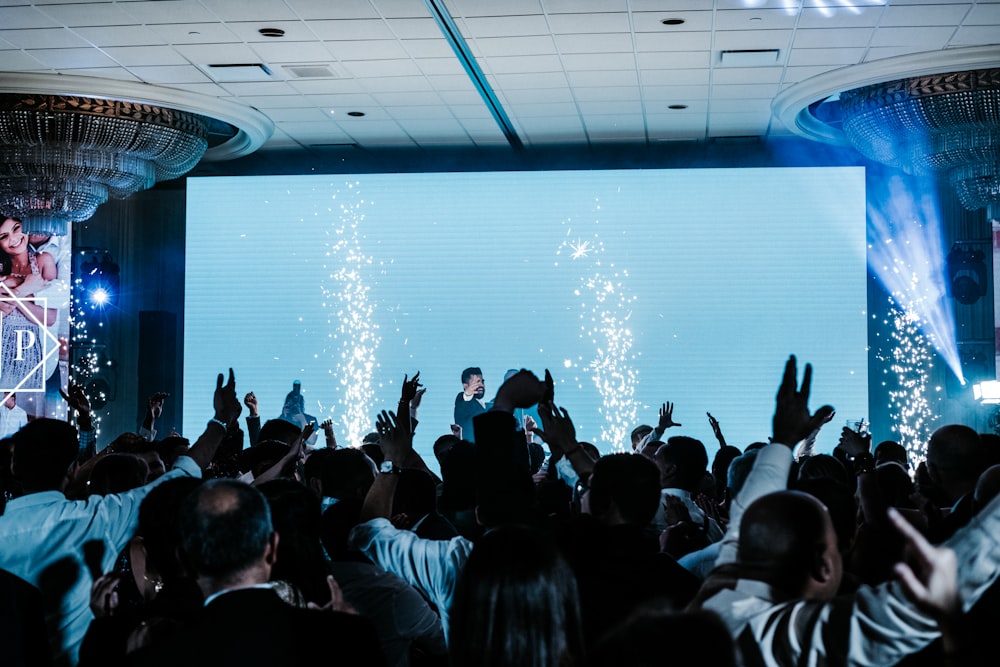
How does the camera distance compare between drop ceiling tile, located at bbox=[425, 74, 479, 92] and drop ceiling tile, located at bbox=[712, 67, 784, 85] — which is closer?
drop ceiling tile, located at bbox=[712, 67, 784, 85]

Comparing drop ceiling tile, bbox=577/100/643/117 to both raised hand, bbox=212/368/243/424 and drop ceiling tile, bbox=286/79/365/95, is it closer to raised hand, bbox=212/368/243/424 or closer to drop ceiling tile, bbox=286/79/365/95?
drop ceiling tile, bbox=286/79/365/95

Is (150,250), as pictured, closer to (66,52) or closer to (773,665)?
(66,52)

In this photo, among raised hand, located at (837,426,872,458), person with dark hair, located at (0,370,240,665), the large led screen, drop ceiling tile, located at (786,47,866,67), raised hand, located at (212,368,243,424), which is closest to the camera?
person with dark hair, located at (0,370,240,665)

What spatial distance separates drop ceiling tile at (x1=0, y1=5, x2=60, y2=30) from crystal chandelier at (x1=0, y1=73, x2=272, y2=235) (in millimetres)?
1187

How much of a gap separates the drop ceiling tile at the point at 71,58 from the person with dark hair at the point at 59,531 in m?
5.19

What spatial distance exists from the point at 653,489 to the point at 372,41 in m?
5.23

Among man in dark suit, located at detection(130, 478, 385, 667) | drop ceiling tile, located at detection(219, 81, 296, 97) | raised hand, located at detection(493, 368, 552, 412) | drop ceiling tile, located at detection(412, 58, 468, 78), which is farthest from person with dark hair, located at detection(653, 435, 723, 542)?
drop ceiling tile, located at detection(219, 81, 296, 97)

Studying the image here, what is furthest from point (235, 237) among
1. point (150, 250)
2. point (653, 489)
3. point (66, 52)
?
point (653, 489)

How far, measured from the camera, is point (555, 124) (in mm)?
9453

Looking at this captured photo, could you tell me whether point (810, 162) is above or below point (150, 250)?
above

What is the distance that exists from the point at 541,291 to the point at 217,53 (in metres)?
3.92

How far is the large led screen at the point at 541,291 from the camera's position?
9.95 metres

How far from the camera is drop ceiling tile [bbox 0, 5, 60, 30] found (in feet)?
21.8

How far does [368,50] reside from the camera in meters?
7.45
